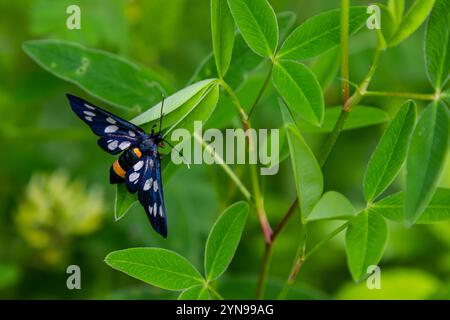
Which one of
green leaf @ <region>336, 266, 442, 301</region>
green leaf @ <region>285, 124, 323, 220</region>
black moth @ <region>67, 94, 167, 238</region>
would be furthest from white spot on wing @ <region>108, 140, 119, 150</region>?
green leaf @ <region>336, 266, 442, 301</region>

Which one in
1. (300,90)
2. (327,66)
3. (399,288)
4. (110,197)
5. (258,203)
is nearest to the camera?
(300,90)

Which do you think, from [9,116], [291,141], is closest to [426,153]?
[291,141]

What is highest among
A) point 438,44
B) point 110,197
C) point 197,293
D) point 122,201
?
point 110,197

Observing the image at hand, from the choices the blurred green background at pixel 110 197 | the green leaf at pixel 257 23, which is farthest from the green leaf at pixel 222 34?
the blurred green background at pixel 110 197

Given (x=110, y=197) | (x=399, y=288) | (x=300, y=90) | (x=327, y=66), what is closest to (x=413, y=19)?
(x=300, y=90)

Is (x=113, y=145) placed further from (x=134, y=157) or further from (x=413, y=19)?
(x=413, y=19)

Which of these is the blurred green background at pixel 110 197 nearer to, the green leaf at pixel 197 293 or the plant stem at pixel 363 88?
the green leaf at pixel 197 293
